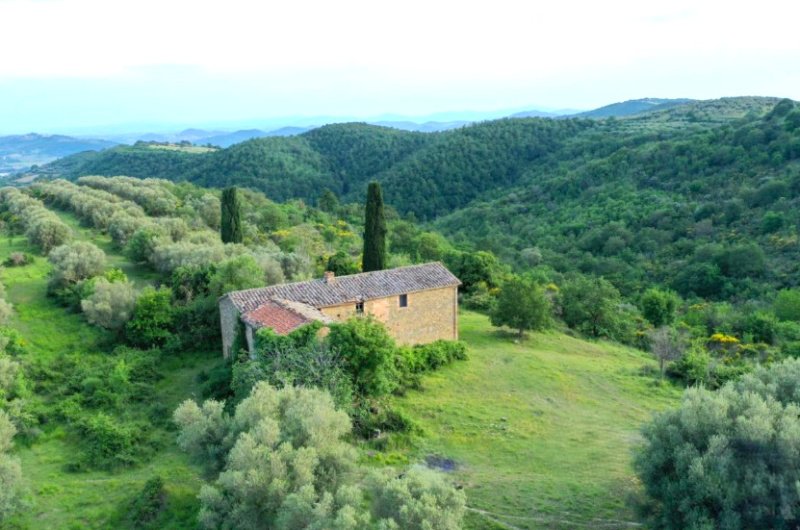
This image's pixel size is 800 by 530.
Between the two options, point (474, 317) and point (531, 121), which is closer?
point (474, 317)

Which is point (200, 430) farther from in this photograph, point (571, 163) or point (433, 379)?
point (571, 163)

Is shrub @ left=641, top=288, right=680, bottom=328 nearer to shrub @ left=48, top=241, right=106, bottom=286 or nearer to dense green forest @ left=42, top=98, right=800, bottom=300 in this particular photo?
dense green forest @ left=42, top=98, right=800, bottom=300

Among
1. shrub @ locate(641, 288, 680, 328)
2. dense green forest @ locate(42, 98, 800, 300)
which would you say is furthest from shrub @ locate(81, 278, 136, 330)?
dense green forest @ locate(42, 98, 800, 300)

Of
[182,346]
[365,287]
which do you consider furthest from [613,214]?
[182,346]

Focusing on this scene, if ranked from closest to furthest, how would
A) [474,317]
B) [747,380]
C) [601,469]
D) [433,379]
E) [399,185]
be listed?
[747,380], [601,469], [433,379], [474,317], [399,185]

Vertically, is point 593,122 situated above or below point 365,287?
above

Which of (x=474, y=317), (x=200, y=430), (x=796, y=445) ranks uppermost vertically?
(x=796, y=445)

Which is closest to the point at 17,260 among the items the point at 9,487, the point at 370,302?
the point at 370,302

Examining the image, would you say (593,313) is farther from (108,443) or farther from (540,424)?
(108,443)
